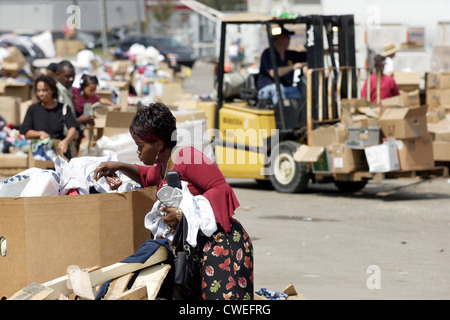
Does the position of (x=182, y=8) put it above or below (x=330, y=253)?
above

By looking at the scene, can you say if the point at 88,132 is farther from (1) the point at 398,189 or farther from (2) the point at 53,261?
(2) the point at 53,261

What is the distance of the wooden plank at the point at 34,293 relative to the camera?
3.31m

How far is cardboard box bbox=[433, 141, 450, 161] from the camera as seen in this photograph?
40.4 ft

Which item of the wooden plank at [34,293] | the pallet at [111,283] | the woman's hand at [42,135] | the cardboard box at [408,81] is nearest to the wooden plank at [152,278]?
the pallet at [111,283]

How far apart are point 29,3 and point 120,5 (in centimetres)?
902

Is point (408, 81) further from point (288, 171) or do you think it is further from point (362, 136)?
point (362, 136)

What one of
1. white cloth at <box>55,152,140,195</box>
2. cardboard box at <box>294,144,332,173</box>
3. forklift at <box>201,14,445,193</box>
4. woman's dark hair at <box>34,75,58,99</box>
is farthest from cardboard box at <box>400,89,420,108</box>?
white cloth at <box>55,152,140,195</box>

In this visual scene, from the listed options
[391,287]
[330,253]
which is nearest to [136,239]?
[391,287]

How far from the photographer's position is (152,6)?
259 ft

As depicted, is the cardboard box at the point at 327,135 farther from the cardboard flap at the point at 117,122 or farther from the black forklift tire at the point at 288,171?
the cardboard flap at the point at 117,122

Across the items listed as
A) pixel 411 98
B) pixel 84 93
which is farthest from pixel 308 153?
pixel 411 98

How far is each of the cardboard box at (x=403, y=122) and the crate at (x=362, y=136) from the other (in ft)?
0.47

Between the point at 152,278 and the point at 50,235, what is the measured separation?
0.59 meters

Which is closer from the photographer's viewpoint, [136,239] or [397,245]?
[136,239]
